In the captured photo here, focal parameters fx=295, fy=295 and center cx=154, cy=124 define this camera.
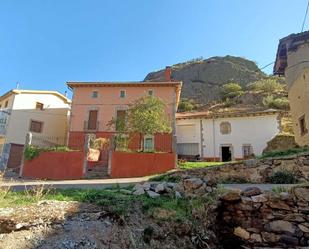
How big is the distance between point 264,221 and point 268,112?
20.6 metres

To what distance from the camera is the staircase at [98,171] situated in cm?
1652

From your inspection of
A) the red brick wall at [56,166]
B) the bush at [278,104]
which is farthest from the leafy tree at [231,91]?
the red brick wall at [56,166]

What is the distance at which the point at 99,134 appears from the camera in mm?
24484

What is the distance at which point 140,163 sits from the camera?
17.0 metres

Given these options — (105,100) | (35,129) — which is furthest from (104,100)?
(35,129)

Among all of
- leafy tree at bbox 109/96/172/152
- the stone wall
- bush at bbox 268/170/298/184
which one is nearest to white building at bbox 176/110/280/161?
leafy tree at bbox 109/96/172/152

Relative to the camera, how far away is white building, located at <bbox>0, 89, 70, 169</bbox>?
81.0ft

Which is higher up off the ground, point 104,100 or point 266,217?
point 104,100

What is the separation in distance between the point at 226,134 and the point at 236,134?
85 centimetres

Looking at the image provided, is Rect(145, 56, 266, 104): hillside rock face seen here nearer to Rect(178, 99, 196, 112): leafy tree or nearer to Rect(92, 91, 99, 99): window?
Rect(178, 99, 196, 112): leafy tree

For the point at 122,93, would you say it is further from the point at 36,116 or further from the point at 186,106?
the point at 186,106

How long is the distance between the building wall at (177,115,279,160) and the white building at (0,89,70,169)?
39.1 ft

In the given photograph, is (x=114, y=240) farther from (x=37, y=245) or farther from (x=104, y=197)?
(x=104, y=197)

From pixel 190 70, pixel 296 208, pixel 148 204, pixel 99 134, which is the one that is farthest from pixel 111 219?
pixel 190 70
